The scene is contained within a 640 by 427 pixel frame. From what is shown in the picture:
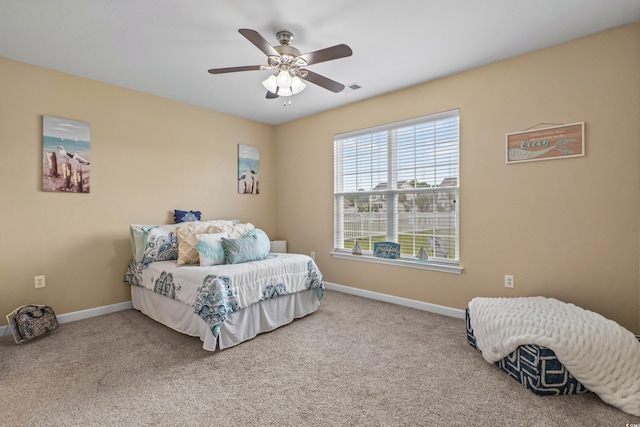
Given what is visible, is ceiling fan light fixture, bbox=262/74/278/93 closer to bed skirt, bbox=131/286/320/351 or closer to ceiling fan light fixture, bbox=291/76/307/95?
ceiling fan light fixture, bbox=291/76/307/95

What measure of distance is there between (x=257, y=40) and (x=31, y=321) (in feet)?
10.2

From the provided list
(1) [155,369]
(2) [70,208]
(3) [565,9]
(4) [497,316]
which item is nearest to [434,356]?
(4) [497,316]

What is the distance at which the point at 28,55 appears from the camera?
2.85m

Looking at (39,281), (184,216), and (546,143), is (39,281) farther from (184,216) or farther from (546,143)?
(546,143)

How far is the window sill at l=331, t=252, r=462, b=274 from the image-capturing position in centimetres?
334

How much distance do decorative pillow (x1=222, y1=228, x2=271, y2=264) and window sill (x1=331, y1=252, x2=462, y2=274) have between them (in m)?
1.35

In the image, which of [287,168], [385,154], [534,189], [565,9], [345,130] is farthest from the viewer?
[287,168]

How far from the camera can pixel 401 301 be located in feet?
12.2

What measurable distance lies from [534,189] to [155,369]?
3.54 meters

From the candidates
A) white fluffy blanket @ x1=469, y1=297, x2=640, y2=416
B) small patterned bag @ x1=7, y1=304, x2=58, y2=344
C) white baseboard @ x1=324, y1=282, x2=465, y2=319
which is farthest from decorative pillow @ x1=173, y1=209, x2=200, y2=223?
white fluffy blanket @ x1=469, y1=297, x2=640, y2=416

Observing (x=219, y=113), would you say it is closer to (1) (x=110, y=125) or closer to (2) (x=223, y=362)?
(1) (x=110, y=125)

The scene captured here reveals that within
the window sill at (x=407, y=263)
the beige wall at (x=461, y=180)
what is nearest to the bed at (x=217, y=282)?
the beige wall at (x=461, y=180)

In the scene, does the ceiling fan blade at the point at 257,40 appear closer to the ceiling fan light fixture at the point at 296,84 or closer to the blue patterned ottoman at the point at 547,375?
the ceiling fan light fixture at the point at 296,84

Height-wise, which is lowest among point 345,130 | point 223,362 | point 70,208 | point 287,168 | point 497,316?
point 223,362
